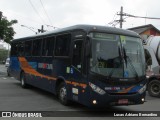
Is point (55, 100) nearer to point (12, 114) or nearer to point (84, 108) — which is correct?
point (84, 108)

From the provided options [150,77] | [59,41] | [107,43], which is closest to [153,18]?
[150,77]

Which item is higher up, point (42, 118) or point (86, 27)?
point (86, 27)

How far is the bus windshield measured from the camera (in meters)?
10.4

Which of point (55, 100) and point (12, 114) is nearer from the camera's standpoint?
point (12, 114)

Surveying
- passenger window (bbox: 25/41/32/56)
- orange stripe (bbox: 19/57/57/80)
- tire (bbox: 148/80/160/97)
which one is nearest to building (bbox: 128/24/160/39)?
tire (bbox: 148/80/160/97)

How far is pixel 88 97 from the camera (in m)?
10.3

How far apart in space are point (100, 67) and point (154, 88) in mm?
7753

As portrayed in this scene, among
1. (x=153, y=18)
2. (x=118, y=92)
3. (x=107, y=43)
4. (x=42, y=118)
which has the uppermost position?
(x=153, y=18)

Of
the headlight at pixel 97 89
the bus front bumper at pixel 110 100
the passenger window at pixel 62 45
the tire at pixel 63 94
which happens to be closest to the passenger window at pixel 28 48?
the passenger window at pixel 62 45

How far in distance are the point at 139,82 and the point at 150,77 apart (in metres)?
6.78

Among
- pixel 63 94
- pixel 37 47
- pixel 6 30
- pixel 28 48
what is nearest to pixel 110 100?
pixel 63 94

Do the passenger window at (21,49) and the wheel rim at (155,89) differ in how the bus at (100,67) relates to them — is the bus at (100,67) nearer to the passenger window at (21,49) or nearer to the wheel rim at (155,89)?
the wheel rim at (155,89)

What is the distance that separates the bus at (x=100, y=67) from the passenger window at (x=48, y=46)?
40.1 inches

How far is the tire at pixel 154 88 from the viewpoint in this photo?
674 inches
